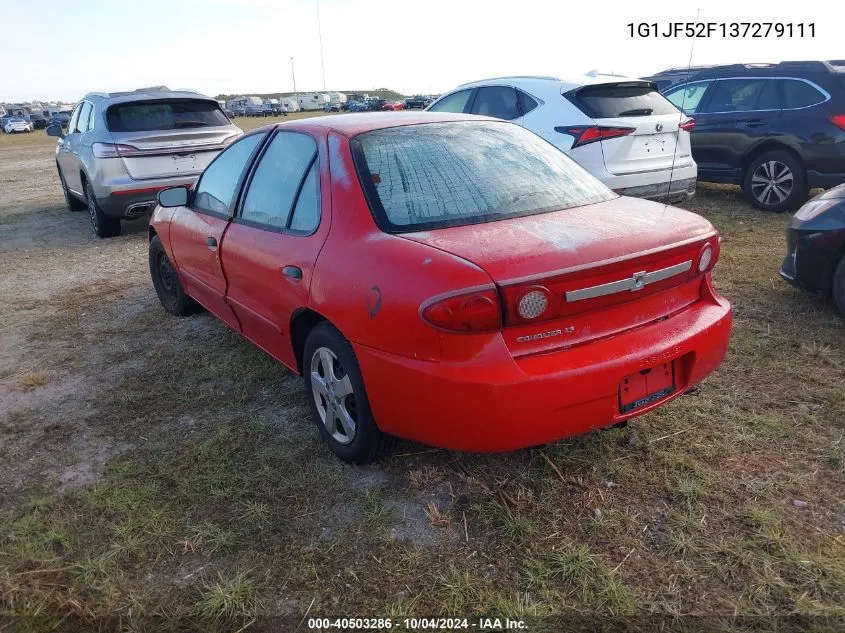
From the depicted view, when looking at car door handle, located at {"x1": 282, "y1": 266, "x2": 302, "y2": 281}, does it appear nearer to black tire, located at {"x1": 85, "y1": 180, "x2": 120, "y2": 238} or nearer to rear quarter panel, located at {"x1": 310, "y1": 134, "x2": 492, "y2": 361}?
rear quarter panel, located at {"x1": 310, "y1": 134, "x2": 492, "y2": 361}

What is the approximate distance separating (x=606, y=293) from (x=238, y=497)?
1771mm

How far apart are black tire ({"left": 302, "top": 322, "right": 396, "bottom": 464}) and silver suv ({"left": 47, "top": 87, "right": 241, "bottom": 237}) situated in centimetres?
547

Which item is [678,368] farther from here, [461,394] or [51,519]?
[51,519]

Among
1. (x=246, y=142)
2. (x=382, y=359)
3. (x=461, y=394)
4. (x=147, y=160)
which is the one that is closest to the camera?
(x=461, y=394)

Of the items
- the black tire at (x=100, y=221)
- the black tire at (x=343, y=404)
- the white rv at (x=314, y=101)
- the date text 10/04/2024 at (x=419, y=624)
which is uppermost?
the white rv at (x=314, y=101)

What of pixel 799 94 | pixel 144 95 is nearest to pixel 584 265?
pixel 799 94

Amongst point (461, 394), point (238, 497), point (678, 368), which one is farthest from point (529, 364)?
point (238, 497)

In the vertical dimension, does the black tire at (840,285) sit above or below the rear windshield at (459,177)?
below

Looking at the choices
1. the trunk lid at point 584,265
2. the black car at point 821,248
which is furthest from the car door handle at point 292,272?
the black car at point 821,248

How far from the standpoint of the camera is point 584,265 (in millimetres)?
2273

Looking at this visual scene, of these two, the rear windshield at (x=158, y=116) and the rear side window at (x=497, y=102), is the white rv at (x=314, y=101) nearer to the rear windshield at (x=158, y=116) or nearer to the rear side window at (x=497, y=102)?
the rear windshield at (x=158, y=116)

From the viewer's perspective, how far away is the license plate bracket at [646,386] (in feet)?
7.94

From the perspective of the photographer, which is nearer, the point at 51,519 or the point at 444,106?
the point at 51,519

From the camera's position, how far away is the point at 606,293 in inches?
92.3
